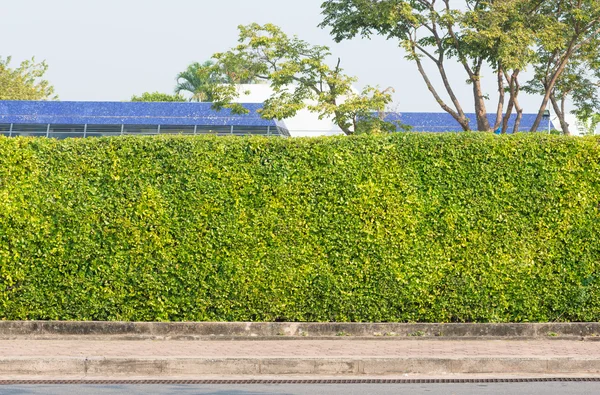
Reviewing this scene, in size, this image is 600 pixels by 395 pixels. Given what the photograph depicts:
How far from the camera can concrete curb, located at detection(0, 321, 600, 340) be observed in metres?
12.3

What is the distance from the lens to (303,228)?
42.1 ft

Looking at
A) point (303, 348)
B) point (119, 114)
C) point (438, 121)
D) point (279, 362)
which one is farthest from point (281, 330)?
point (438, 121)

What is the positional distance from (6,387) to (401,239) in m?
6.26

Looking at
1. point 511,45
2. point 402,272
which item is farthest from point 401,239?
point 511,45

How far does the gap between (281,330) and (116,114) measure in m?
33.8

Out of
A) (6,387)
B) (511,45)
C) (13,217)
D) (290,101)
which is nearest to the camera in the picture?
(6,387)

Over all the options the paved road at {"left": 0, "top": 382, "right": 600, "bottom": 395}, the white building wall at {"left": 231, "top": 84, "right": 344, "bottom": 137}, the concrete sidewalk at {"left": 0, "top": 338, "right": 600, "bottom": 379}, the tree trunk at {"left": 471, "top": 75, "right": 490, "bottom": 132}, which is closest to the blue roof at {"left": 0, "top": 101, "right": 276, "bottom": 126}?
the white building wall at {"left": 231, "top": 84, "right": 344, "bottom": 137}

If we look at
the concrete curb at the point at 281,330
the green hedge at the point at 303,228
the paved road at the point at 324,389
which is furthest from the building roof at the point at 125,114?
the paved road at the point at 324,389

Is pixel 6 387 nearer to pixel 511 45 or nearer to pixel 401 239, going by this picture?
pixel 401 239

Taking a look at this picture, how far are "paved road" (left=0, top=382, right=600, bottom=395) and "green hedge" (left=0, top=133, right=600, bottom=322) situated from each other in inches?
159

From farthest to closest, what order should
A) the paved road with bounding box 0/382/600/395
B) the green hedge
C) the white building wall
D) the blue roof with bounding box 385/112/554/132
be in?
the blue roof with bounding box 385/112/554/132, the white building wall, the green hedge, the paved road with bounding box 0/382/600/395

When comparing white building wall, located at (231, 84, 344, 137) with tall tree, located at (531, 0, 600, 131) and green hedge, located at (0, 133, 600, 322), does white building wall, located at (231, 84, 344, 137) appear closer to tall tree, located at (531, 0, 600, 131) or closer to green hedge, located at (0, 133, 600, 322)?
tall tree, located at (531, 0, 600, 131)

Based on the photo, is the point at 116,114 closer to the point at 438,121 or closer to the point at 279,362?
the point at 438,121

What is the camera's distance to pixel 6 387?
845 centimetres
